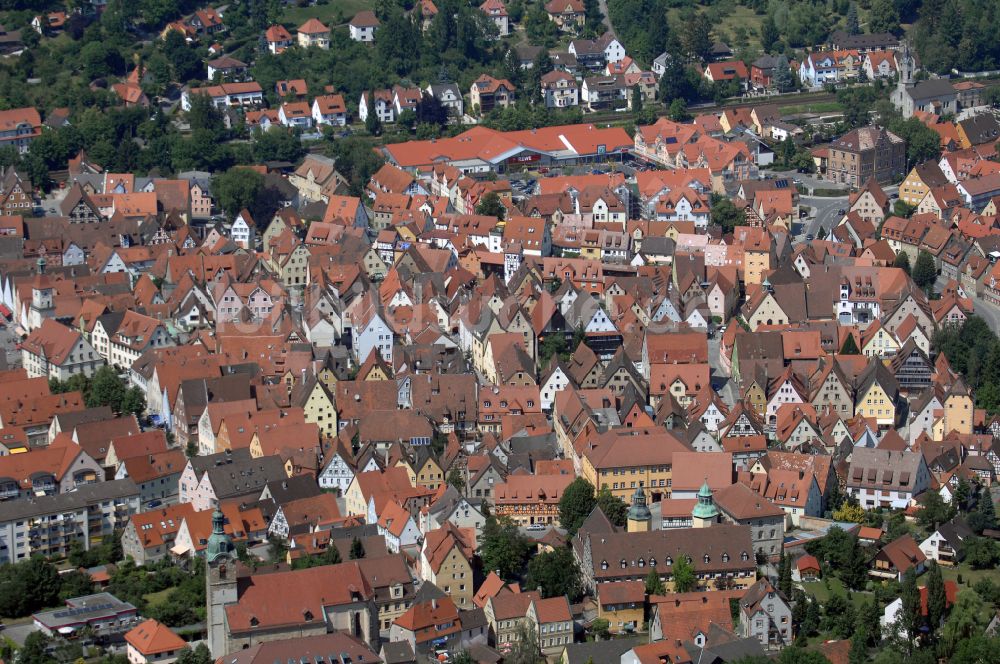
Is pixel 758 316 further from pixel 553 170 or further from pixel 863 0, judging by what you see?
pixel 863 0

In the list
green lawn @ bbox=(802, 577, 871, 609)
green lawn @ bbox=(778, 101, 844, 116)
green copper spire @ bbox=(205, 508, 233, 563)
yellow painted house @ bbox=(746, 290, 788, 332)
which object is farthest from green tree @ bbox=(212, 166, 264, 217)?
green lawn @ bbox=(802, 577, 871, 609)

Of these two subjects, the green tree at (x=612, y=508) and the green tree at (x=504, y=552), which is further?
the green tree at (x=612, y=508)

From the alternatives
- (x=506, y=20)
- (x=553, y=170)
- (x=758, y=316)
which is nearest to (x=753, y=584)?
(x=758, y=316)

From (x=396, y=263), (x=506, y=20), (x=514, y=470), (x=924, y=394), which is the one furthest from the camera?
(x=506, y=20)

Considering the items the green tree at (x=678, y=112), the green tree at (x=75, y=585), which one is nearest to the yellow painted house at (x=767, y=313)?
the green tree at (x=75, y=585)

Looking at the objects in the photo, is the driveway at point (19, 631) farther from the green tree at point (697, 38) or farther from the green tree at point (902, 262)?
the green tree at point (697, 38)

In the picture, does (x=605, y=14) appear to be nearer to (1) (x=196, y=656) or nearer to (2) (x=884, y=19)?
(2) (x=884, y=19)
